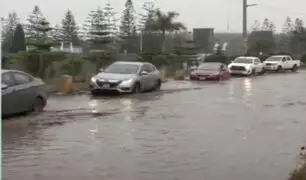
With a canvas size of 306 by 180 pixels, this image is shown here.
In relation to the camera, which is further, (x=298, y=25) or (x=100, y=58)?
(x=298, y=25)

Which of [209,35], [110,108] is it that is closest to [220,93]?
[110,108]

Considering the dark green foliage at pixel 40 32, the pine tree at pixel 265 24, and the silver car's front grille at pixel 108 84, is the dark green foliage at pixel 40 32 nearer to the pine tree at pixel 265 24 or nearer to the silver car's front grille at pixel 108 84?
the silver car's front grille at pixel 108 84

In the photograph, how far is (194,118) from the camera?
1552 centimetres

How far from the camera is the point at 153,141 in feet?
37.3

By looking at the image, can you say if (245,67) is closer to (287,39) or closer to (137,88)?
(137,88)

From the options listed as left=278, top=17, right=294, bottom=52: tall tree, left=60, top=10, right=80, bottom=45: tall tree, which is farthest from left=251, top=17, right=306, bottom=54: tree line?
left=60, top=10, right=80, bottom=45: tall tree

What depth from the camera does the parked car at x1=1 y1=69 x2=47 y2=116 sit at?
14.1m

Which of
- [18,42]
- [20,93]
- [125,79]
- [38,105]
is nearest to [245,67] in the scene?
[125,79]

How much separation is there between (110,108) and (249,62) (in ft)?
91.0

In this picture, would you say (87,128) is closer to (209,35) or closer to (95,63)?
(95,63)

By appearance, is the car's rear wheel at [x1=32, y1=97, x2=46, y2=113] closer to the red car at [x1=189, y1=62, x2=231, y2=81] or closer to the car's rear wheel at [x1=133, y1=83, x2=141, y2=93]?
the car's rear wheel at [x1=133, y1=83, x2=141, y2=93]

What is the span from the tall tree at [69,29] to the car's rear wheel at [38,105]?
169 ft

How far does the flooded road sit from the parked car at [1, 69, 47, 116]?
12.6 inches

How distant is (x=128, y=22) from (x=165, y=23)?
9.25 meters
